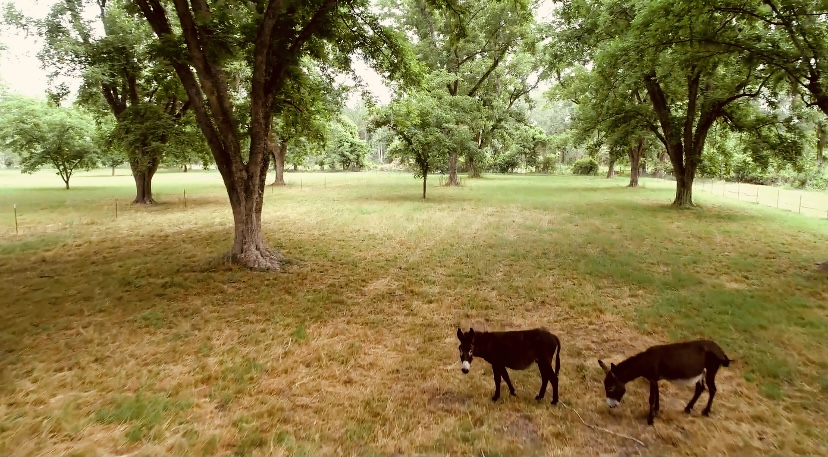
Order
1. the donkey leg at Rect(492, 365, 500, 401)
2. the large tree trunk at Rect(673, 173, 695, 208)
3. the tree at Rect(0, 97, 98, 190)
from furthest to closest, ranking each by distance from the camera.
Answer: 1. the tree at Rect(0, 97, 98, 190)
2. the large tree trunk at Rect(673, 173, 695, 208)
3. the donkey leg at Rect(492, 365, 500, 401)

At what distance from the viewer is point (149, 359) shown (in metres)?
5.49

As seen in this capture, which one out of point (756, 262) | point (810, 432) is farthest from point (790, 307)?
point (810, 432)

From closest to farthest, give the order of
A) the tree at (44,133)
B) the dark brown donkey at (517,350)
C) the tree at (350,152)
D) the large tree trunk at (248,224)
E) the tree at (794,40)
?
the dark brown donkey at (517,350) → the tree at (794,40) → the large tree trunk at (248,224) → the tree at (44,133) → the tree at (350,152)

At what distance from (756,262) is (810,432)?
26.8 ft

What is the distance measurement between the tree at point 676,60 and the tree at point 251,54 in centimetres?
634

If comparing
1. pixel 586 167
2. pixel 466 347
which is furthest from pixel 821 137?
pixel 586 167

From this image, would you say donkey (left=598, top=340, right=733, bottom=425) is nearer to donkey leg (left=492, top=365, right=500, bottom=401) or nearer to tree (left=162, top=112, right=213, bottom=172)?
donkey leg (left=492, top=365, right=500, bottom=401)

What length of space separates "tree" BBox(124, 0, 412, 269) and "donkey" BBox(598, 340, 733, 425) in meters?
8.08

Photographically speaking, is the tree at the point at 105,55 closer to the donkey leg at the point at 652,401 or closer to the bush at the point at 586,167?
the donkey leg at the point at 652,401

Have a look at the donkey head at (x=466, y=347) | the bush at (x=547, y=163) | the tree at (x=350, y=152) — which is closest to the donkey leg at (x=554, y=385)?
the donkey head at (x=466, y=347)

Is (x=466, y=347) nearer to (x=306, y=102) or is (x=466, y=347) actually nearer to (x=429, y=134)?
(x=306, y=102)

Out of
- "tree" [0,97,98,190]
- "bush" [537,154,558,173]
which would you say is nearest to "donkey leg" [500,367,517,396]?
"tree" [0,97,98,190]

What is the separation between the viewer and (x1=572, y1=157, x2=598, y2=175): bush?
59094 millimetres

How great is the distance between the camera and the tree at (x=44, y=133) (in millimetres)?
27297
